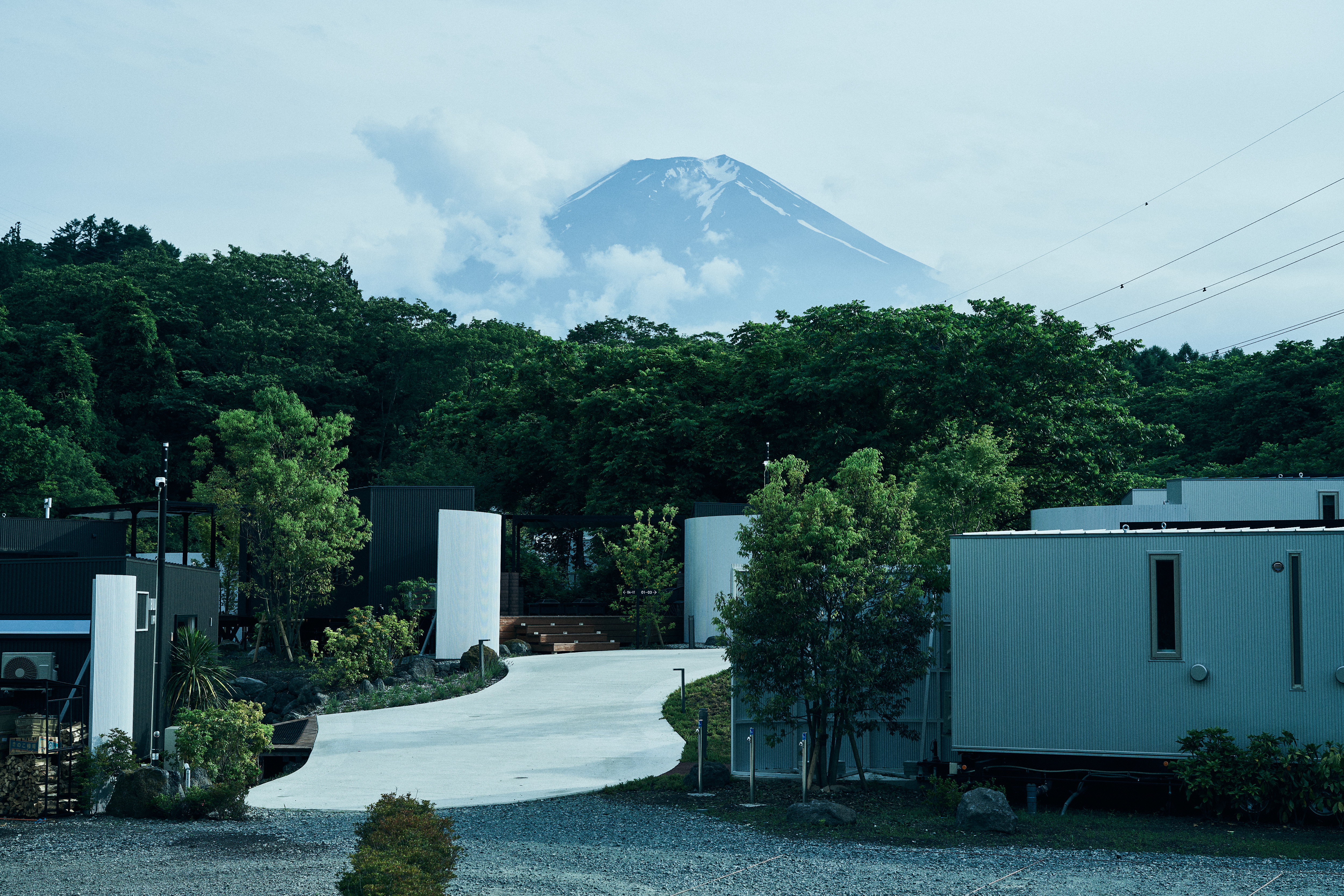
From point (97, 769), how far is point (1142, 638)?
11.7 meters

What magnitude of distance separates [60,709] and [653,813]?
27.1 feet

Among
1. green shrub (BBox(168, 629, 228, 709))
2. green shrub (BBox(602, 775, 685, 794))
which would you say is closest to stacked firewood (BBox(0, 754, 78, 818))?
green shrub (BBox(168, 629, 228, 709))

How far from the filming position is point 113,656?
15578 mm

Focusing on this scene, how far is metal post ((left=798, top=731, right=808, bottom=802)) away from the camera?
41.7ft

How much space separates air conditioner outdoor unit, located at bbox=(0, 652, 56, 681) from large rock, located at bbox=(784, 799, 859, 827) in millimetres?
10297

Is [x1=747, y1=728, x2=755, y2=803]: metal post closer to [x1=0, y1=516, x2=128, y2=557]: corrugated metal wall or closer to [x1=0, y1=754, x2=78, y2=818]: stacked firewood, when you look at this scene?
[x1=0, y1=754, x2=78, y2=818]: stacked firewood

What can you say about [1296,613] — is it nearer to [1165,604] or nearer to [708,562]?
[1165,604]

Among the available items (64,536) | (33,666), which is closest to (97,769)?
(33,666)

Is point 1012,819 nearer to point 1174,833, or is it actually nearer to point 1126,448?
point 1174,833

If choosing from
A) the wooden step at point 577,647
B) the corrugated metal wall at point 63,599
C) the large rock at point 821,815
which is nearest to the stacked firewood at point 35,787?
the corrugated metal wall at point 63,599

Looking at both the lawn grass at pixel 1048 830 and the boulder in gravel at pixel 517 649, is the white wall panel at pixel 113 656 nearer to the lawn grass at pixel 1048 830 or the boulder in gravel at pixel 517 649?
the lawn grass at pixel 1048 830

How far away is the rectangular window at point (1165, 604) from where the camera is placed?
12.2 m

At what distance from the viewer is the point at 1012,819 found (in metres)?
11.1

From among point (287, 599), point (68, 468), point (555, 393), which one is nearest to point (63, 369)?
point (68, 468)
